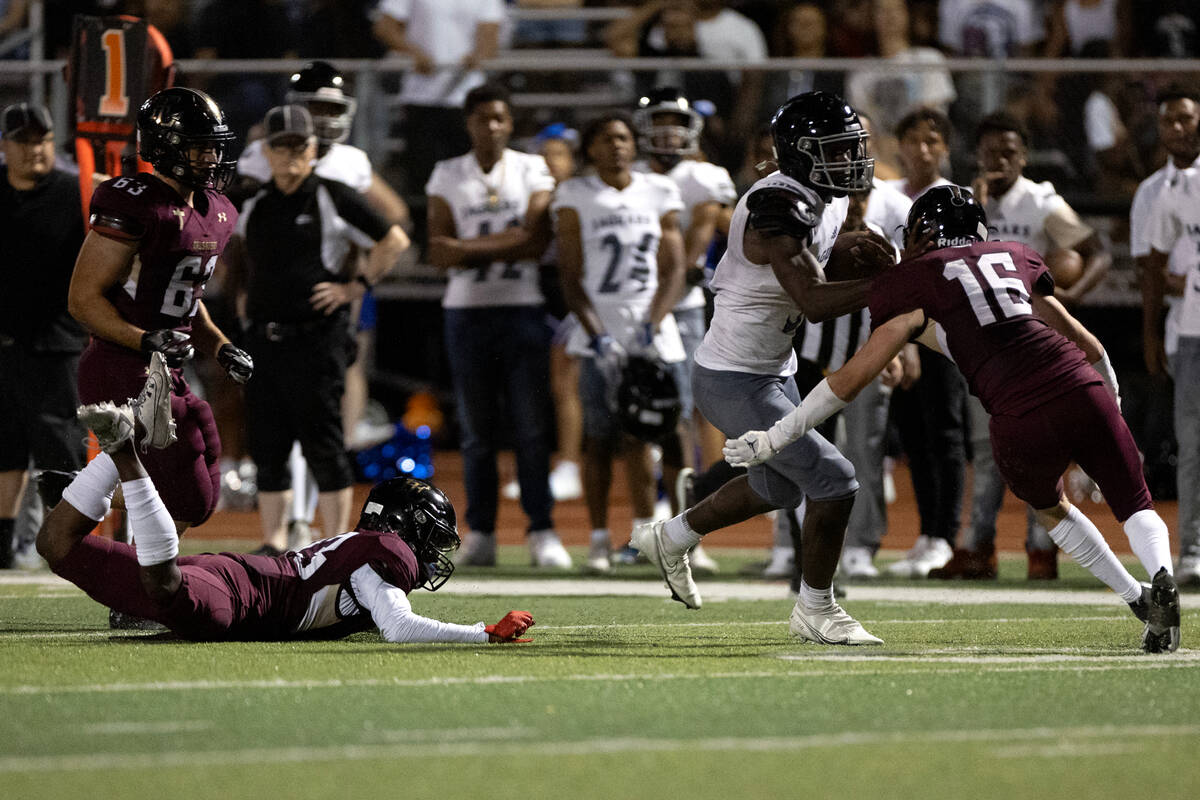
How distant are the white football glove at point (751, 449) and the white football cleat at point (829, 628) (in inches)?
26.1

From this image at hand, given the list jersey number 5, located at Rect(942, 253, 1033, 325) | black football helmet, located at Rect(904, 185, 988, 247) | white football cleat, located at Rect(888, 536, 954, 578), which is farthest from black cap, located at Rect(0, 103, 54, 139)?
jersey number 5, located at Rect(942, 253, 1033, 325)

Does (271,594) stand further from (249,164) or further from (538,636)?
(249,164)

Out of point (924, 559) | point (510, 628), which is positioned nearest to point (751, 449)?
point (510, 628)

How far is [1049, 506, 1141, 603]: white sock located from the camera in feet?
20.6

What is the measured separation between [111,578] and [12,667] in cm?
66

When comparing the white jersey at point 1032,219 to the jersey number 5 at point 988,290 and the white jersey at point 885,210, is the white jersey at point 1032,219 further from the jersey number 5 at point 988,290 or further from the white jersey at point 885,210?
the jersey number 5 at point 988,290

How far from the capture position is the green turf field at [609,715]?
3979 millimetres

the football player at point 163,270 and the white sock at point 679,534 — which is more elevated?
the football player at point 163,270

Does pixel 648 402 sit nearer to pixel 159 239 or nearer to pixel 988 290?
pixel 159 239

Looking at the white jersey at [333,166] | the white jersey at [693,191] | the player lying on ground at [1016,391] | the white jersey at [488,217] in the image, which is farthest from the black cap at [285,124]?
the player lying on ground at [1016,391]

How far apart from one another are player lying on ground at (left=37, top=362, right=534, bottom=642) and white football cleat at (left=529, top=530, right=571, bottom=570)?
11.9ft

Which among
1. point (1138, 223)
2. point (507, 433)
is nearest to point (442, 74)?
point (507, 433)

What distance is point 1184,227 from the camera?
30.8 feet

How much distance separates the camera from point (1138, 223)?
31.4ft
